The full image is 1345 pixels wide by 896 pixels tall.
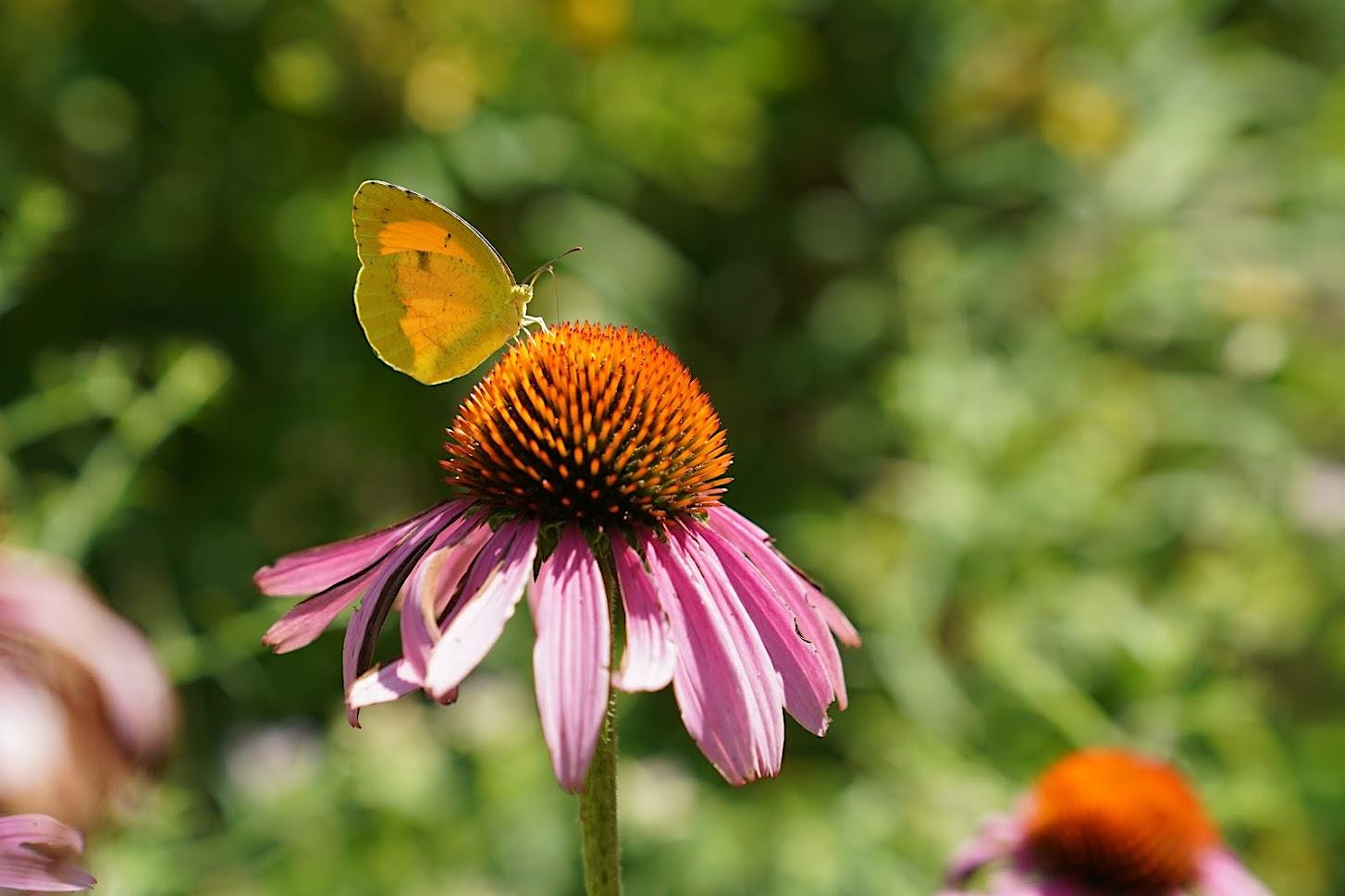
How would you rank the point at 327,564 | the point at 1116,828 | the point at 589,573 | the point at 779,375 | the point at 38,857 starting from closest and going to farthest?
the point at 38,857 < the point at 589,573 < the point at 327,564 < the point at 1116,828 < the point at 779,375

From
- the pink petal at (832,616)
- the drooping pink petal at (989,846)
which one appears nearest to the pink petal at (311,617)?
the pink petal at (832,616)

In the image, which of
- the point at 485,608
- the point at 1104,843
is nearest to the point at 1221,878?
the point at 1104,843

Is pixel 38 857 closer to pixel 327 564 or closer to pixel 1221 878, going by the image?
pixel 327 564

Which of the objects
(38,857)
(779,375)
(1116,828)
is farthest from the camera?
(779,375)

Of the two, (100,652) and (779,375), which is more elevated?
(779,375)

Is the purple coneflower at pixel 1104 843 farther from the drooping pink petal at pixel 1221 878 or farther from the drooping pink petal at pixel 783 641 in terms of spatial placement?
the drooping pink petal at pixel 783 641

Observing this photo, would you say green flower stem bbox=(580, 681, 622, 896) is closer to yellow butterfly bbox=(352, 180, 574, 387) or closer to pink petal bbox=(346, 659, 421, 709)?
pink petal bbox=(346, 659, 421, 709)
